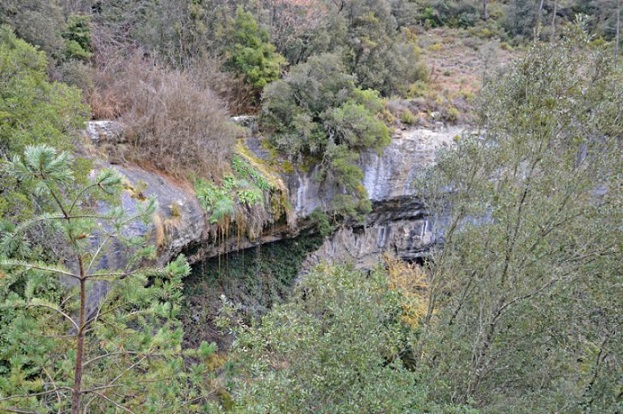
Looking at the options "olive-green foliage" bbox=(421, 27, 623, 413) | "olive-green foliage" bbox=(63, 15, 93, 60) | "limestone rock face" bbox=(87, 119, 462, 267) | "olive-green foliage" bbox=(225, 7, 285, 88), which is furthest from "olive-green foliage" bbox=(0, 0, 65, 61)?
"olive-green foliage" bbox=(421, 27, 623, 413)

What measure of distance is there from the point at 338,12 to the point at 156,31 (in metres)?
6.05

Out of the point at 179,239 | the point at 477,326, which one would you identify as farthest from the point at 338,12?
the point at 477,326

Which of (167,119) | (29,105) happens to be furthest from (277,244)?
(29,105)

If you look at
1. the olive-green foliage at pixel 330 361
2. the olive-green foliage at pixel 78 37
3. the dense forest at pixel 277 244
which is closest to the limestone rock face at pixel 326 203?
the dense forest at pixel 277 244

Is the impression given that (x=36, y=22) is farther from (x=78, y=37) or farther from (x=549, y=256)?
(x=549, y=256)

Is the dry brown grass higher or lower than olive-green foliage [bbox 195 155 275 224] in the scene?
higher

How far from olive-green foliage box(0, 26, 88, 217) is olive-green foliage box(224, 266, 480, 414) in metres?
3.28

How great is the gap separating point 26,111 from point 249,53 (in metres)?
7.50

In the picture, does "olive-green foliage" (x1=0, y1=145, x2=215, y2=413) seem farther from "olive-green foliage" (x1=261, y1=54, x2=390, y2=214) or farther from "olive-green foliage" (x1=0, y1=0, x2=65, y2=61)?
"olive-green foliage" (x1=261, y1=54, x2=390, y2=214)

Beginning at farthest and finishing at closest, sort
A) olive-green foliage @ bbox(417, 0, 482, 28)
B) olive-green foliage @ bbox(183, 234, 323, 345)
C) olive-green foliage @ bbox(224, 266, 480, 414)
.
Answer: olive-green foliage @ bbox(417, 0, 482, 28)
olive-green foliage @ bbox(183, 234, 323, 345)
olive-green foliage @ bbox(224, 266, 480, 414)

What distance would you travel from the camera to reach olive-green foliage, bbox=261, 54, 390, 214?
39.7 feet

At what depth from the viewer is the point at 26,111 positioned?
6.45 meters

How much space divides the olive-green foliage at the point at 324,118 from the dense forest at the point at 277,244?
7cm

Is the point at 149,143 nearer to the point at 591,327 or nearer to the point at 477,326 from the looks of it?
the point at 477,326
